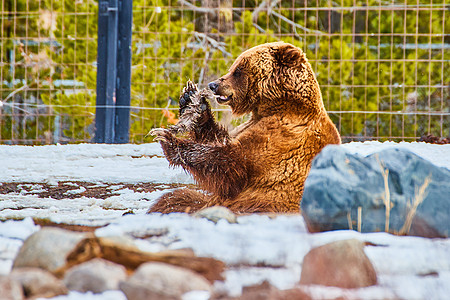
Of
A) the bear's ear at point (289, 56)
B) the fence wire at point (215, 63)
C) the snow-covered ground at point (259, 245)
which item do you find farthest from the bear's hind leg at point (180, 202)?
the fence wire at point (215, 63)

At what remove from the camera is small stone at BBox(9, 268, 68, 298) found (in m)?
1.32

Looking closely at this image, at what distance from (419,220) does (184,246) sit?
884 millimetres

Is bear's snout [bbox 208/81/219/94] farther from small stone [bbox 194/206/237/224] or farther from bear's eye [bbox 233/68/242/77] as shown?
small stone [bbox 194/206/237/224]

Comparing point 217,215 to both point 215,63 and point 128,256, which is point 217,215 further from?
point 215,63

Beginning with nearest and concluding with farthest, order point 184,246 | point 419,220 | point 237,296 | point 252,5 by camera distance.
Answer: point 237,296
point 184,246
point 419,220
point 252,5

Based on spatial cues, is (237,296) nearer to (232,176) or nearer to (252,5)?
(232,176)

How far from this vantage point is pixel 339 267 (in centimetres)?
149

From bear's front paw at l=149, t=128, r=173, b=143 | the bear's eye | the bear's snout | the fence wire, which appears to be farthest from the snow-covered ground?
the fence wire

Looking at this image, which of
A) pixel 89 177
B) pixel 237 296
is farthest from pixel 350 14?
pixel 237 296

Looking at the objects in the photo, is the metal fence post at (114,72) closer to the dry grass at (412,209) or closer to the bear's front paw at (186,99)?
the bear's front paw at (186,99)

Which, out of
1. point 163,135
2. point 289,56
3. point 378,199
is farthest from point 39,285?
point 289,56

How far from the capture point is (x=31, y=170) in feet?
15.0

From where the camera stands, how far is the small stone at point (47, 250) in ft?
4.75

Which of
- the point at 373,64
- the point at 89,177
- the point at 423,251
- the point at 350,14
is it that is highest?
the point at 350,14
